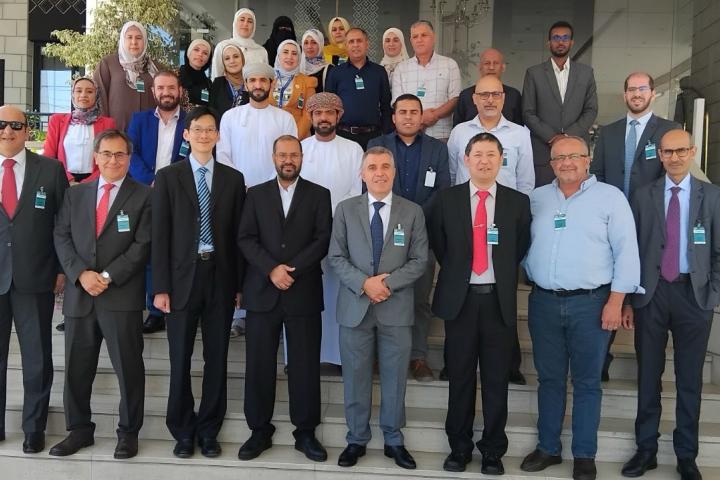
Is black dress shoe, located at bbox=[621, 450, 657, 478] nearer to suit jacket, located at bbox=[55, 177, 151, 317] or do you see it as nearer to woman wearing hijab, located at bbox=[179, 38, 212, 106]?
suit jacket, located at bbox=[55, 177, 151, 317]

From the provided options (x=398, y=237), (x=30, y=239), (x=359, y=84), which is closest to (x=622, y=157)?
(x=398, y=237)

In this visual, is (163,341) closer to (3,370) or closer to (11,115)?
(3,370)

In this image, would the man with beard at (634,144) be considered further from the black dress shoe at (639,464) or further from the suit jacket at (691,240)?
the black dress shoe at (639,464)

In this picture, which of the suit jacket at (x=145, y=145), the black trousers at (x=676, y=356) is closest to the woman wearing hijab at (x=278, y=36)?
the suit jacket at (x=145, y=145)

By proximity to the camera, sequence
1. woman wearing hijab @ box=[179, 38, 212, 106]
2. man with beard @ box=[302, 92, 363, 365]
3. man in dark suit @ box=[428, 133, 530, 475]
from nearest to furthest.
→ 1. man in dark suit @ box=[428, 133, 530, 475]
2. man with beard @ box=[302, 92, 363, 365]
3. woman wearing hijab @ box=[179, 38, 212, 106]

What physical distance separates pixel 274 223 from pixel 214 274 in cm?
44

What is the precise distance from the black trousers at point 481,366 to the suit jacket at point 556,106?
1770mm

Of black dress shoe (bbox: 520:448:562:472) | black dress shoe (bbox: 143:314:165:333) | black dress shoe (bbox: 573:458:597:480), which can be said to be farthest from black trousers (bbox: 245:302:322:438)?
black dress shoe (bbox: 573:458:597:480)

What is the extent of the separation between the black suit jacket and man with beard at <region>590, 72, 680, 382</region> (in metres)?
1.85

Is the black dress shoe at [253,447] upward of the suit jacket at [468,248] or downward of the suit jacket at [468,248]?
downward

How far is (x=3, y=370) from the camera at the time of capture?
3756 mm

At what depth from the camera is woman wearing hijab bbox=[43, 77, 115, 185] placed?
441 centimetres

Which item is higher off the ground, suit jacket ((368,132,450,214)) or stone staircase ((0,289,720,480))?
suit jacket ((368,132,450,214))

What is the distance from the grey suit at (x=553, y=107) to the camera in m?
4.77
